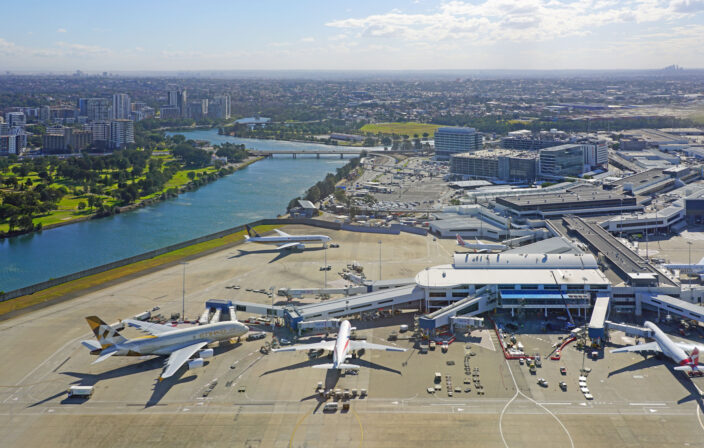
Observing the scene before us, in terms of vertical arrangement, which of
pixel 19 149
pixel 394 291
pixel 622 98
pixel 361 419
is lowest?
pixel 361 419

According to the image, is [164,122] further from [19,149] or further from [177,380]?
[177,380]

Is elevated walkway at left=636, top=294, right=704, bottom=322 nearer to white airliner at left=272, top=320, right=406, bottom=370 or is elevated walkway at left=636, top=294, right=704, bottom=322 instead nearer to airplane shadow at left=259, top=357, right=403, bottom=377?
white airliner at left=272, top=320, right=406, bottom=370

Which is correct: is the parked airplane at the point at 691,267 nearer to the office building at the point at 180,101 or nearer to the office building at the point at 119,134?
the office building at the point at 119,134

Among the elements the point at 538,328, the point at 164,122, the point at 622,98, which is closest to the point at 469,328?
the point at 538,328

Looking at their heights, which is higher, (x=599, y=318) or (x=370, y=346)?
(x=599, y=318)

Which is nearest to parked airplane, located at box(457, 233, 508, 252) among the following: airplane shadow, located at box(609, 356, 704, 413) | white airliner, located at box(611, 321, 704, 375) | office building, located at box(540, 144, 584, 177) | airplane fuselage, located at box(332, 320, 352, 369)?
white airliner, located at box(611, 321, 704, 375)

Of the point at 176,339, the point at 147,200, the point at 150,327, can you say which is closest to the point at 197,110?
the point at 147,200

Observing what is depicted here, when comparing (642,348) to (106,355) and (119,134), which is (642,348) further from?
(119,134)
